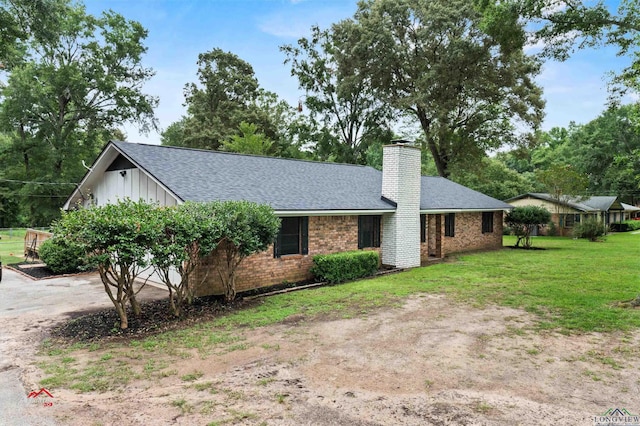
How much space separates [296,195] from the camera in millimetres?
11930

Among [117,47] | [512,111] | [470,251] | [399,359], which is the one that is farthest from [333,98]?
[399,359]

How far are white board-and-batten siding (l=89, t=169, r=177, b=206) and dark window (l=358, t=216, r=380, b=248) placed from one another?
6.50 metres

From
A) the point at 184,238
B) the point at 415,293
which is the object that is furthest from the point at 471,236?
the point at 184,238

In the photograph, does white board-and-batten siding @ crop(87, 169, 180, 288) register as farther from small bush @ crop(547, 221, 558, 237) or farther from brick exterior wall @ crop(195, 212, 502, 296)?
small bush @ crop(547, 221, 558, 237)

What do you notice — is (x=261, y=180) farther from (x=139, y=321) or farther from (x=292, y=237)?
(x=139, y=321)

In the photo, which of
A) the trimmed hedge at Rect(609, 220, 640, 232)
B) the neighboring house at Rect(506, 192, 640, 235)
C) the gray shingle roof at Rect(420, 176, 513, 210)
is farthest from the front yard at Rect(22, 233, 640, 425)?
the trimmed hedge at Rect(609, 220, 640, 232)

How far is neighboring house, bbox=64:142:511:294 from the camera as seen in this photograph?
10.5m

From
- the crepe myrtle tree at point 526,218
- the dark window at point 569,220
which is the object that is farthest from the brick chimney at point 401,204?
the dark window at point 569,220

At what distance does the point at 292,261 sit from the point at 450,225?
10284 mm

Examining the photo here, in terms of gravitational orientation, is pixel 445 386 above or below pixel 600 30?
below

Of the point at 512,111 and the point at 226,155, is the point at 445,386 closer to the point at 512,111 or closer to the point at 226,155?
the point at 226,155

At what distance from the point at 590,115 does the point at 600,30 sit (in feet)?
153

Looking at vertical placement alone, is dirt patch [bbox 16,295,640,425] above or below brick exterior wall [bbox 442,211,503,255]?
below

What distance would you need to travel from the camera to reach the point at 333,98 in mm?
35281
